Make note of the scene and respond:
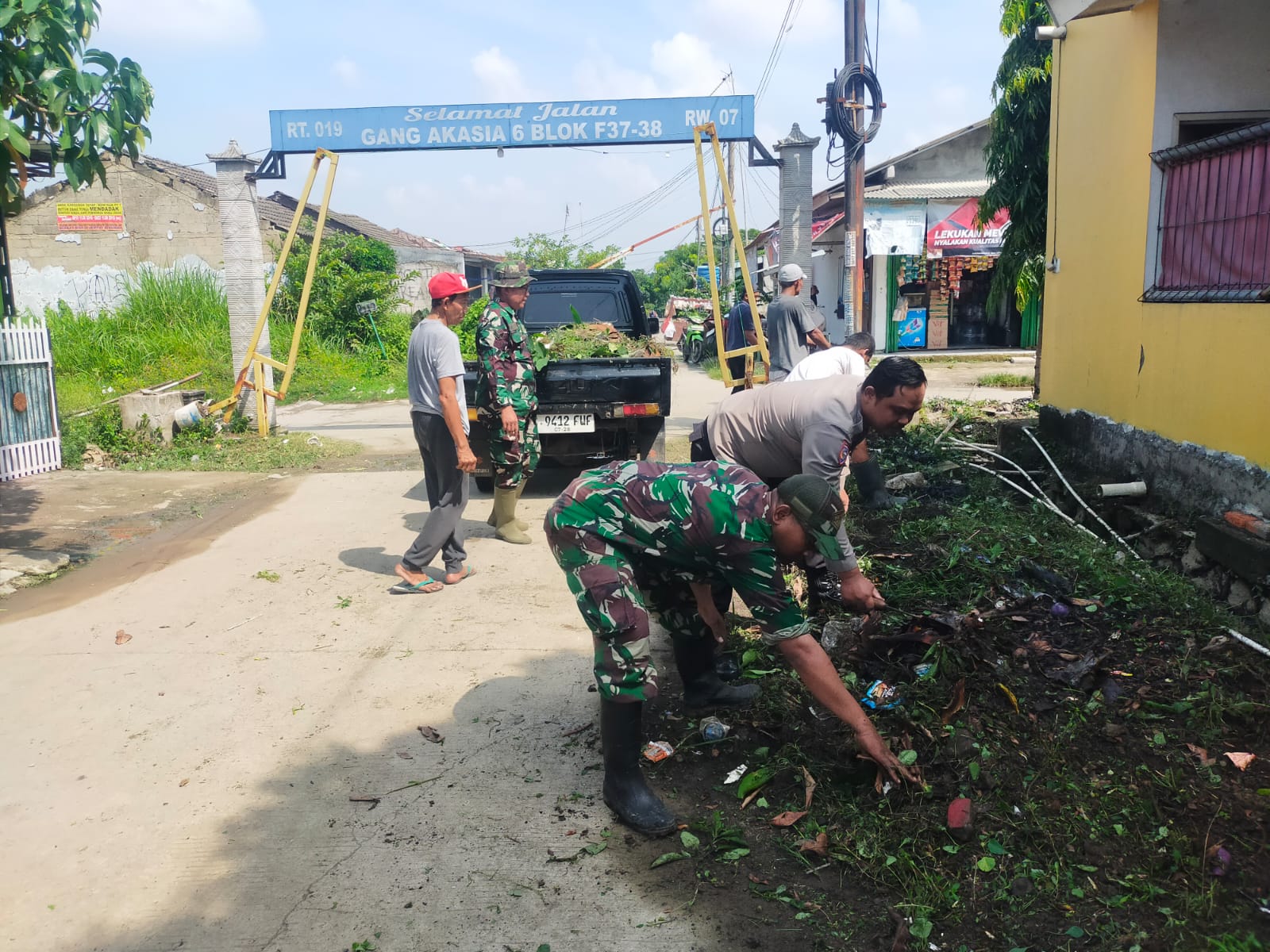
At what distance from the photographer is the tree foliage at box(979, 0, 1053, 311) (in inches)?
436

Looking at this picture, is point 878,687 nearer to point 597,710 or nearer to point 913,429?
point 597,710

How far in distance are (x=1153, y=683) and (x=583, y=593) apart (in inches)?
92.8

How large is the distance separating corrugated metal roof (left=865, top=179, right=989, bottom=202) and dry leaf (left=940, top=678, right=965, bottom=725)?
19.8 meters

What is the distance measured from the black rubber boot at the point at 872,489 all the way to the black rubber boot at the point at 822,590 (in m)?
1.73

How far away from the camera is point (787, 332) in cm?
833

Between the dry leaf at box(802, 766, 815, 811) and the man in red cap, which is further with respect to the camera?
the man in red cap

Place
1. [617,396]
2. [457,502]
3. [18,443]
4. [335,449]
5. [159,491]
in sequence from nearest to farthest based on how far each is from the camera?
[457,502]
[617,396]
[159,491]
[18,443]
[335,449]

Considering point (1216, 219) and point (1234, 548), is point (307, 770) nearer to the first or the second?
point (1234, 548)

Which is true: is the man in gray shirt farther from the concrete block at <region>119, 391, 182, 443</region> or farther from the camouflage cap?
the concrete block at <region>119, 391, 182, 443</region>

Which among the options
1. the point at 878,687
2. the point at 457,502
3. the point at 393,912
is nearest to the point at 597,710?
the point at 878,687

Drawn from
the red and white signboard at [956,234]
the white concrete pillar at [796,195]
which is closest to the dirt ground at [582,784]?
the white concrete pillar at [796,195]

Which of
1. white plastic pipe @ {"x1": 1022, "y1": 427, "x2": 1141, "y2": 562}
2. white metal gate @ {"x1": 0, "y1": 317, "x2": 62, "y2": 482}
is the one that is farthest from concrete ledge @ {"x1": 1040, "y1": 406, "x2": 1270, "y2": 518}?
white metal gate @ {"x1": 0, "y1": 317, "x2": 62, "y2": 482}

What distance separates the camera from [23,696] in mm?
4457

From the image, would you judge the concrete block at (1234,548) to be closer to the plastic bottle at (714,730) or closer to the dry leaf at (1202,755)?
the dry leaf at (1202,755)
